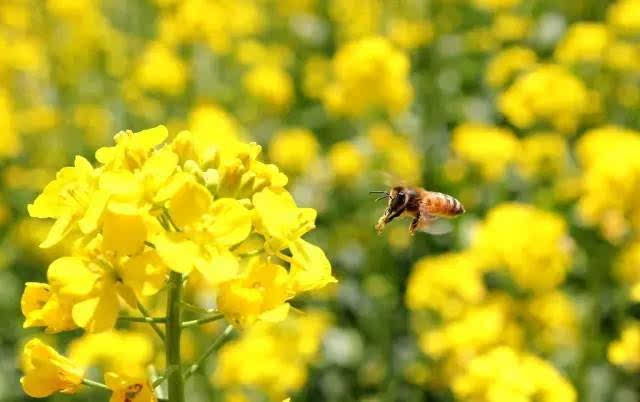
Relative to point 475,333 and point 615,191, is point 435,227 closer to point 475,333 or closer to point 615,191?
point 475,333

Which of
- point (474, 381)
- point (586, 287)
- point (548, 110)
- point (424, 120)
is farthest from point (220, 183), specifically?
point (424, 120)

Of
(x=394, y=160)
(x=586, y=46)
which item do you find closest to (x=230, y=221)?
(x=394, y=160)

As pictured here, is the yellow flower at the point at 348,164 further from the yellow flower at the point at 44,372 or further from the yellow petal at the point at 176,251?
the yellow petal at the point at 176,251

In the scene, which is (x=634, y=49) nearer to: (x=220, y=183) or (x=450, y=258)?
(x=450, y=258)

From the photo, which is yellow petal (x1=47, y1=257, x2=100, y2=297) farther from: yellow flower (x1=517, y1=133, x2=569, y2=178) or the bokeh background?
yellow flower (x1=517, y1=133, x2=569, y2=178)

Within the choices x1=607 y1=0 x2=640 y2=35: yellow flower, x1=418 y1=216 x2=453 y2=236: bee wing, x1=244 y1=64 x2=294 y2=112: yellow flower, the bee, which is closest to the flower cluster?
the bee
